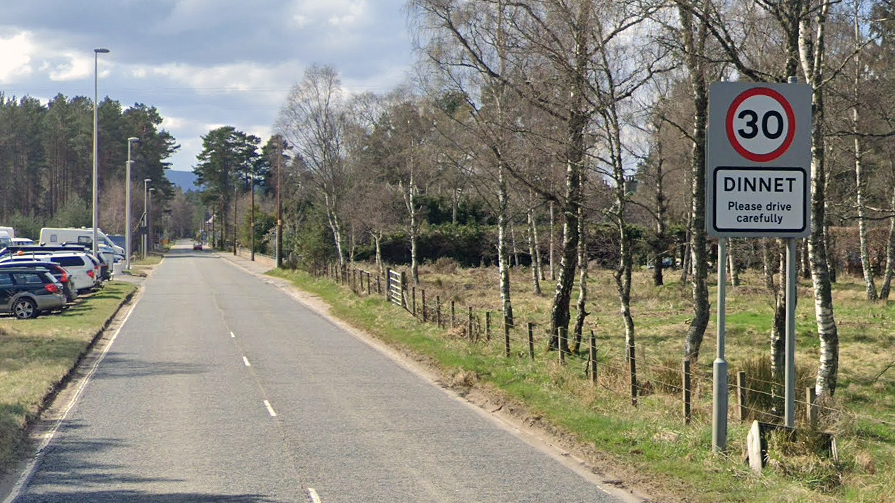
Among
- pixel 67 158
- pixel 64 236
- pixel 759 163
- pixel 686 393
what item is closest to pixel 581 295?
pixel 686 393

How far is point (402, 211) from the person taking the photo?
54.5 meters

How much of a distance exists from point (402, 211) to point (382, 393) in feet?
128

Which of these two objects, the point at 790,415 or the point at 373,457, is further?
the point at 373,457

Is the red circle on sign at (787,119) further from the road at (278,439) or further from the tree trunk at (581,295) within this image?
the tree trunk at (581,295)

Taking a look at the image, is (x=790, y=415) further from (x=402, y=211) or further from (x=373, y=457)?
(x=402, y=211)

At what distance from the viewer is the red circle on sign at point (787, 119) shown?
971cm

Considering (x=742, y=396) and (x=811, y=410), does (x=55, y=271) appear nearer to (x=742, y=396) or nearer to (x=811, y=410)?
(x=742, y=396)

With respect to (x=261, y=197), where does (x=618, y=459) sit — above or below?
below

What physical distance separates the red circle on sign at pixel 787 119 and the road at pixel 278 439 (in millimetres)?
3886

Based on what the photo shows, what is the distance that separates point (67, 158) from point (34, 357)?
9799 cm

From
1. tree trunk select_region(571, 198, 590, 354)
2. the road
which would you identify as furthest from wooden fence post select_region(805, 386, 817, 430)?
tree trunk select_region(571, 198, 590, 354)

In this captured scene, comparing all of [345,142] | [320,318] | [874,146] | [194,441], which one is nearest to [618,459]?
[194,441]

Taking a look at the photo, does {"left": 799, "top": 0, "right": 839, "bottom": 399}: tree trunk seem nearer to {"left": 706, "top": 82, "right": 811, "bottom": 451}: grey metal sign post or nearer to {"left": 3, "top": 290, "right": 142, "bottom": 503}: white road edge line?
{"left": 706, "top": 82, "right": 811, "bottom": 451}: grey metal sign post

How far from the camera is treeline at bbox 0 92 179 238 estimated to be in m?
101
